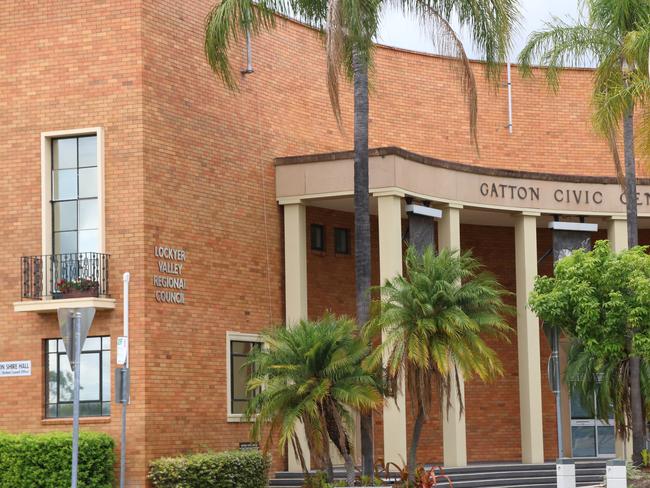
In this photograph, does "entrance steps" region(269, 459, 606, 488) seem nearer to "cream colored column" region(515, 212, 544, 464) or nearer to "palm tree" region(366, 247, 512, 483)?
"cream colored column" region(515, 212, 544, 464)

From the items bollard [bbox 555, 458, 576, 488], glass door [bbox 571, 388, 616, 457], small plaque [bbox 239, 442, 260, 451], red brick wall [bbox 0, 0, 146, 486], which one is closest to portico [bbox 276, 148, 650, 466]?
glass door [bbox 571, 388, 616, 457]

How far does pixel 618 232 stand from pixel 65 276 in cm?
1493

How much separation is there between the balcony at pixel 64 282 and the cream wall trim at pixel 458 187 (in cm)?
606

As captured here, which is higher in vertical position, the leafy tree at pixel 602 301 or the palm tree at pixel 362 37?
the palm tree at pixel 362 37

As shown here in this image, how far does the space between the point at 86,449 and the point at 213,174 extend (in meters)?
6.89

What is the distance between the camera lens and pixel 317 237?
105 ft

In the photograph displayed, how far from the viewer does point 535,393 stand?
102 ft

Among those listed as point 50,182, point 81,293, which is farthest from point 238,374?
point 50,182

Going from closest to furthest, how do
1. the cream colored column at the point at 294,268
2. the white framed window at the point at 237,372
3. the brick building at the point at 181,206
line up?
the brick building at the point at 181,206 → the white framed window at the point at 237,372 → the cream colored column at the point at 294,268

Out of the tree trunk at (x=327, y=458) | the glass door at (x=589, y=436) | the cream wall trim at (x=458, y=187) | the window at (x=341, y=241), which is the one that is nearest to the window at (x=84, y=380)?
the tree trunk at (x=327, y=458)

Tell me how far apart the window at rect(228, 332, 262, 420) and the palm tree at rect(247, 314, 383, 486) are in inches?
141

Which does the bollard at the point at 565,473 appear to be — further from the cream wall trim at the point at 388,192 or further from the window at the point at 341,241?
the window at the point at 341,241

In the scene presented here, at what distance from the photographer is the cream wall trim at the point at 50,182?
24.9 meters

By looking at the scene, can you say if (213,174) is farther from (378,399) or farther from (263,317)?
(378,399)
